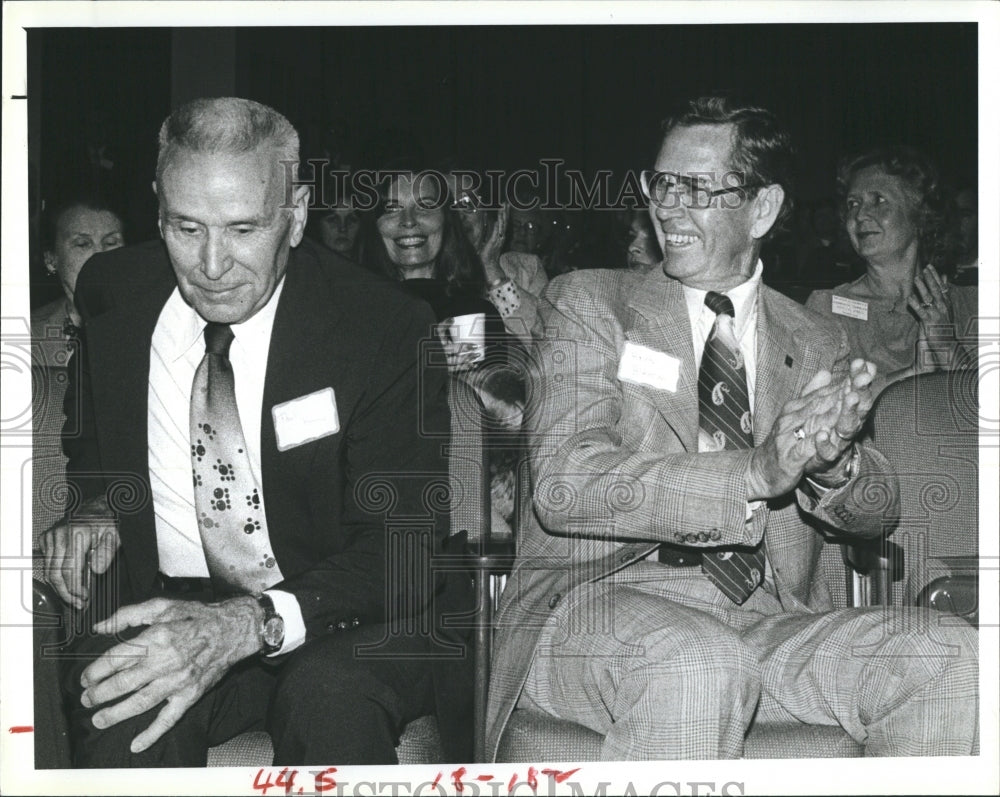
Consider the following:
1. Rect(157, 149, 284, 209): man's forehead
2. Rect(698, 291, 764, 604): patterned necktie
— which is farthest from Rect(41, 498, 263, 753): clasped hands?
Rect(698, 291, 764, 604): patterned necktie

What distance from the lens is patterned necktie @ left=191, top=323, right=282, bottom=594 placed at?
3611 millimetres

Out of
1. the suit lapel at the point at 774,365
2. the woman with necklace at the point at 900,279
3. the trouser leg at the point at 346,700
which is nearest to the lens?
the trouser leg at the point at 346,700

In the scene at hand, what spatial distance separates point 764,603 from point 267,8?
2277 millimetres

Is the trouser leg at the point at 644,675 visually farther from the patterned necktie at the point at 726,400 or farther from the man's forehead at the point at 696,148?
the man's forehead at the point at 696,148

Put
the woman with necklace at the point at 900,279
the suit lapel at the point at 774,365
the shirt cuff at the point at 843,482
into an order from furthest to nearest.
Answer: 1. the woman with necklace at the point at 900,279
2. the suit lapel at the point at 774,365
3. the shirt cuff at the point at 843,482

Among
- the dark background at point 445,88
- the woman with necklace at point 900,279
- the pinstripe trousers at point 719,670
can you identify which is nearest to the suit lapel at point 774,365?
the woman with necklace at point 900,279

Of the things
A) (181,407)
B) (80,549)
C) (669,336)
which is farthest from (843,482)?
(80,549)

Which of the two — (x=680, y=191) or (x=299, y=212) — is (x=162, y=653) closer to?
(x=299, y=212)

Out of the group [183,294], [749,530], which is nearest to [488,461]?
[749,530]

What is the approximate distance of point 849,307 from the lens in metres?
3.78

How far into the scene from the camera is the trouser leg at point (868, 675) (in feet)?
11.5

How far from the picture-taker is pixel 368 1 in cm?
374

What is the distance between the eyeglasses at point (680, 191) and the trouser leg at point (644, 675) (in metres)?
1.13

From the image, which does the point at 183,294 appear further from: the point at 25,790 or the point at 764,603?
the point at 764,603
